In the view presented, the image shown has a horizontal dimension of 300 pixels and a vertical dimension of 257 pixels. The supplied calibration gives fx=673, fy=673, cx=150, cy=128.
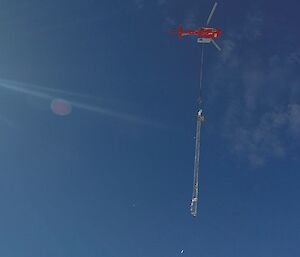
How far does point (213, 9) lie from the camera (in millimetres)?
137000

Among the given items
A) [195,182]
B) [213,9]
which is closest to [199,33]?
[213,9]

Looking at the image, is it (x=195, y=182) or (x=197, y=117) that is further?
(x=195, y=182)

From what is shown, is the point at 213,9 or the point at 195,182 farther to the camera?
the point at 195,182

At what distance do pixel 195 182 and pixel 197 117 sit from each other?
58.7ft

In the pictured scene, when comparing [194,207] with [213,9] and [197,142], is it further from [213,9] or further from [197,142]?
[213,9]

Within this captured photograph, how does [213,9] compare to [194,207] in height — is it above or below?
above

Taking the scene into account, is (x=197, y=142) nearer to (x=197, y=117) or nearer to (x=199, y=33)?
(x=197, y=117)

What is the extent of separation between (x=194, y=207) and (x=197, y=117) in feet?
61.6

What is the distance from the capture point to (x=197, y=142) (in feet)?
505

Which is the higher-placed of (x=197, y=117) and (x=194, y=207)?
(x=197, y=117)

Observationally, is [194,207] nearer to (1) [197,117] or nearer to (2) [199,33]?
(1) [197,117]

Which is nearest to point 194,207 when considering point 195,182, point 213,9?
point 195,182

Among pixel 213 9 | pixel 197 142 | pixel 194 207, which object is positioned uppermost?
pixel 213 9

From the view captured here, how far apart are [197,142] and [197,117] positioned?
13802mm
